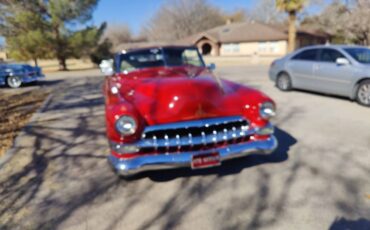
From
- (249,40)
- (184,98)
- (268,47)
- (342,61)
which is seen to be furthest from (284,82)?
(249,40)

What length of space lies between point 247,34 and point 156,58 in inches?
1474

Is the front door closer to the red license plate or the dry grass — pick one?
the red license plate

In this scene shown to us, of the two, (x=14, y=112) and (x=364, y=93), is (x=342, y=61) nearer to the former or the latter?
(x=364, y=93)

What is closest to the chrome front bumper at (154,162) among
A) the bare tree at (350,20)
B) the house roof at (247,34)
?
the bare tree at (350,20)

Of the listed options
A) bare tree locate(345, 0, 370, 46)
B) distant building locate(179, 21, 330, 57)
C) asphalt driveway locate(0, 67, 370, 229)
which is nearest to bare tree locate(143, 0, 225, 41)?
distant building locate(179, 21, 330, 57)

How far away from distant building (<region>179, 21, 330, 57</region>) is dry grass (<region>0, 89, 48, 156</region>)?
2880 cm

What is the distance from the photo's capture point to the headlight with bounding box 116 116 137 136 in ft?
11.0

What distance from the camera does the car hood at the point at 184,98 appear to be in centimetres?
356

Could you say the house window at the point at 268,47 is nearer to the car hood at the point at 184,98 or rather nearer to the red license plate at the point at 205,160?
the car hood at the point at 184,98

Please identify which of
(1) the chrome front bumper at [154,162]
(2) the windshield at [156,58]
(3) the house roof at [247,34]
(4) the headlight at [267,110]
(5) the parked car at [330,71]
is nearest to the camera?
(1) the chrome front bumper at [154,162]

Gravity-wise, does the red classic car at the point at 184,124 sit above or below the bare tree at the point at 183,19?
below

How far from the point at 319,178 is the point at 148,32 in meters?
65.0

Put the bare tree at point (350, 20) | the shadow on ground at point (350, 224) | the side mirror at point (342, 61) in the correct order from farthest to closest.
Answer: the bare tree at point (350, 20) < the side mirror at point (342, 61) < the shadow on ground at point (350, 224)

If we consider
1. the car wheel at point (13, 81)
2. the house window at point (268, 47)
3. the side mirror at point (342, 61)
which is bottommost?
the car wheel at point (13, 81)
